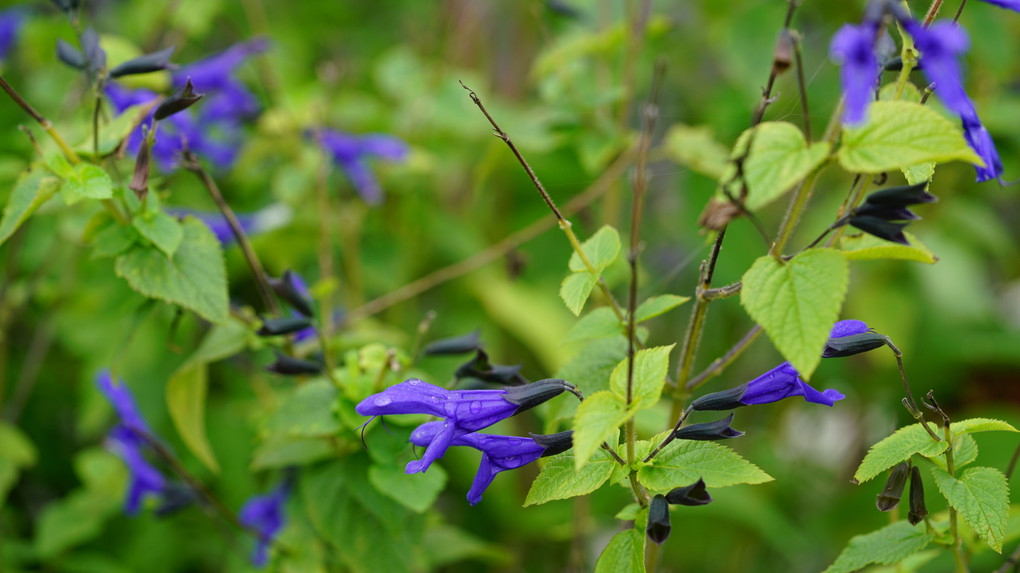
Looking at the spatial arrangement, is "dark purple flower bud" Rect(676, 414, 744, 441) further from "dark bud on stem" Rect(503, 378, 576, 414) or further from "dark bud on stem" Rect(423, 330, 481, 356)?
"dark bud on stem" Rect(423, 330, 481, 356)

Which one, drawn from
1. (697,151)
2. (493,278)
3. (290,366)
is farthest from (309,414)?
(493,278)

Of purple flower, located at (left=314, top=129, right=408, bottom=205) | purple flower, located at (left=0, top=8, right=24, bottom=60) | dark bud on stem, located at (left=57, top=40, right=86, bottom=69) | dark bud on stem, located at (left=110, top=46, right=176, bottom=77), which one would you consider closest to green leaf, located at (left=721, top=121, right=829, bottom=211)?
dark bud on stem, located at (left=110, top=46, right=176, bottom=77)

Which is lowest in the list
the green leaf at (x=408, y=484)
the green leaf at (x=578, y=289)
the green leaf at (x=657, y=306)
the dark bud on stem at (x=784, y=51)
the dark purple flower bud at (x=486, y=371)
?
the green leaf at (x=408, y=484)

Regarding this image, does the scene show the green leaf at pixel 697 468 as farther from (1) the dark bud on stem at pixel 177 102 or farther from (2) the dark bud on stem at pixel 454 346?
(1) the dark bud on stem at pixel 177 102

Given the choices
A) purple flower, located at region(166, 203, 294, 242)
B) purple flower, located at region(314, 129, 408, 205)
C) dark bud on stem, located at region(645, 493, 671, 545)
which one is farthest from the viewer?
purple flower, located at region(314, 129, 408, 205)

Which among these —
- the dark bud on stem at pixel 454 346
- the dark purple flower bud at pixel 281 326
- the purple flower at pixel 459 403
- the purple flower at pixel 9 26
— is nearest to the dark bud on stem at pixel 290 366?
A: the dark purple flower bud at pixel 281 326

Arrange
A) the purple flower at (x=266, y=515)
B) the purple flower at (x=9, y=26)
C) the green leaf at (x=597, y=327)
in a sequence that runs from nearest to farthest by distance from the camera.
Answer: the green leaf at (x=597, y=327) → the purple flower at (x=266, y=515) → the purple flower at (x=9, y=26)
